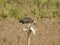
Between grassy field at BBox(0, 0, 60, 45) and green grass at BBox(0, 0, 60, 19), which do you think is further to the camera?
green grass at BBox(0, 0, 60, 19)

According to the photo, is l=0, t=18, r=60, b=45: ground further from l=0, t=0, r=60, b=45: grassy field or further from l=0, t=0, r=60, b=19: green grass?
l=0, t=0, r=60, b=19: green grass

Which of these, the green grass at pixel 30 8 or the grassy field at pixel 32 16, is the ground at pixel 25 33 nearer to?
the grassy field at pixel 32 16

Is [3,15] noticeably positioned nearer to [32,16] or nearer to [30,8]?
[32,16]

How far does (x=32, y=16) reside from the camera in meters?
10.5

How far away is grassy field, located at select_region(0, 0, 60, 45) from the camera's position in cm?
889

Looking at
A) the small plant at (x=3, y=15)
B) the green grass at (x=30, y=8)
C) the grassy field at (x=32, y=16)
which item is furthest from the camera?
the green grass at (x=30, y=8)

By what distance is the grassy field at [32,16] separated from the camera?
29.2ft

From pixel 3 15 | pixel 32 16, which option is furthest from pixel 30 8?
pixel 3 15

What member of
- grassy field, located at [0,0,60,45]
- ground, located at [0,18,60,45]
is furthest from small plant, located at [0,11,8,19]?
ground, located at [0,18,60,45]

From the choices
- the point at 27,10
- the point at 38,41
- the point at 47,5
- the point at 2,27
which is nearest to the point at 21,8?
the point at 27,10

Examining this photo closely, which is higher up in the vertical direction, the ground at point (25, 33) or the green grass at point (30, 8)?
the green grass at point (30, 8)

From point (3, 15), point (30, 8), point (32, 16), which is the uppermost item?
point (30, 8)

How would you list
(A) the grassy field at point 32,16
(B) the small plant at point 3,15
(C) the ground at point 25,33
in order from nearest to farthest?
(C) the ground at point 25,33
(A) the grassy field at point 32,16
(B) the small plant at point 3,15

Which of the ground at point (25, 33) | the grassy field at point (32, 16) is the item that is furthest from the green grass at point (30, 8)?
the ground at point (25, 33)
